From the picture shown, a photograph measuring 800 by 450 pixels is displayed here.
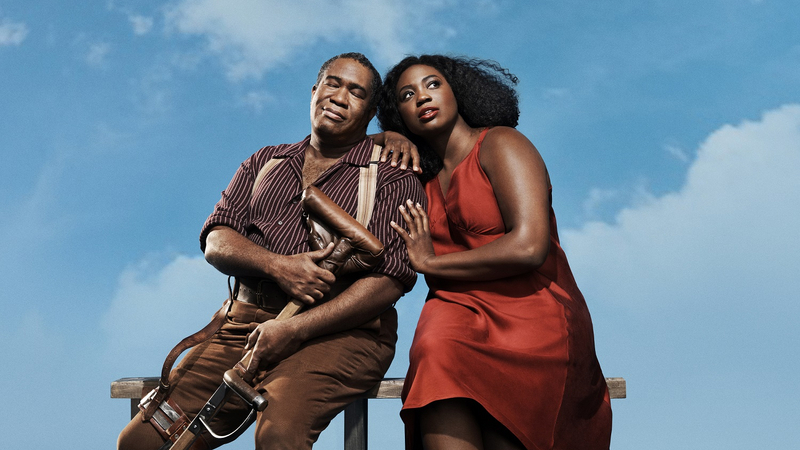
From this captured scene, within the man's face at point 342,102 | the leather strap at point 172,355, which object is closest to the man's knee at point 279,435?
the leather strap at point 172,355

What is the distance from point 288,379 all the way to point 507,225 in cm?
116

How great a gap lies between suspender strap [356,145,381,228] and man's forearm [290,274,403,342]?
29 cm

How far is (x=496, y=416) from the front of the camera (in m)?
3.08

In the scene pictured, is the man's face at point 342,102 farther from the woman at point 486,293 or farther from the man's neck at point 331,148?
the woman at point 486,293

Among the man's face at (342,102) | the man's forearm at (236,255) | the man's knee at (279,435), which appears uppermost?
the man's face at (342,102)

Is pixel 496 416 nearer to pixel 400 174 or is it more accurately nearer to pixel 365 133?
pixel 400 174

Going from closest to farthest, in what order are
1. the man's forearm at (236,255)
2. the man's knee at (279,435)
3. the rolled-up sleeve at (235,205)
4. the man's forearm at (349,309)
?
1. the man's knee at (279,435)
2. the man's forearm at (349,309)
3. the man's forearm at (236,255)
4. the rolled-up sleeve at (235,205)

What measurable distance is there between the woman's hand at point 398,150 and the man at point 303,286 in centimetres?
6

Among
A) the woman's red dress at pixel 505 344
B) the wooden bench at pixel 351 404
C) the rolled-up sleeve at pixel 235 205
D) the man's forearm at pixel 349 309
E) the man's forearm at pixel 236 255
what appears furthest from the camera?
the wooden bench at pixel 351 404

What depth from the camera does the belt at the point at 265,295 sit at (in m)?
3.45

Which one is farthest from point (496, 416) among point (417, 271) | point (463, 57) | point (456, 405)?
point (463, 57)

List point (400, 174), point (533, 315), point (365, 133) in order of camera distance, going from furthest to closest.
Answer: point (365, 133) < point (400, 174) < point (533, 315)

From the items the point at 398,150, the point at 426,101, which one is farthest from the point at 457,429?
the point at 426,101

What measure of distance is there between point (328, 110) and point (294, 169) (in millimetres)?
336
